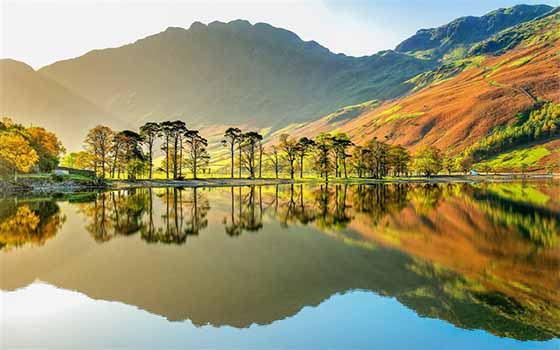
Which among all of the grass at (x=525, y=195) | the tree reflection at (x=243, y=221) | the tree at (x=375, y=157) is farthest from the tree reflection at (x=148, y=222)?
the tree at (x=375, y=157)

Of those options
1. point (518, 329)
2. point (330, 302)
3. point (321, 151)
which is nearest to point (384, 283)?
point (330, 302)

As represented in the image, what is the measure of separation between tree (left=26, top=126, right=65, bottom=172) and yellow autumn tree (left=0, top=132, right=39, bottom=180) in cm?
1063

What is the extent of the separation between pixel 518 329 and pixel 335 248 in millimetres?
12615

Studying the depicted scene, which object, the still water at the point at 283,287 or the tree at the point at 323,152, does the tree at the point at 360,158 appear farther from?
the still water at the point at 283,287

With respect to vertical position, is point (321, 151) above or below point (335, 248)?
above

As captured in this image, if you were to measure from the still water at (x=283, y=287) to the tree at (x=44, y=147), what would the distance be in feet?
240

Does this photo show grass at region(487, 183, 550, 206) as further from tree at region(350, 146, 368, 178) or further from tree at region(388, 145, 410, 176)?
tree at region(388, 145, 410, 176)

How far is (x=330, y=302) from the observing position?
51.6 ft

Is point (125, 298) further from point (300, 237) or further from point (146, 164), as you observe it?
point (146, 164)

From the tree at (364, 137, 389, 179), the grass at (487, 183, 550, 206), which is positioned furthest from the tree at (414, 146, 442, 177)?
the grass at (487, 183, 550, 206)

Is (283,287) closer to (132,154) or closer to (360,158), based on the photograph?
(132,154)

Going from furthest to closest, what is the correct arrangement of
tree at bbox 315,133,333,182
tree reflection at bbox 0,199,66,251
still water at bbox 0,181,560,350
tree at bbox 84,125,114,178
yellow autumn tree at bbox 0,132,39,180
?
tree at bbox 315,133,333,182, tree at bbox 84,125,114,178, yellow autumn tree at bbox 0,132,39,180, tree reflection at bbox 0,199,66,251, still water at bbox 0,181,560,350

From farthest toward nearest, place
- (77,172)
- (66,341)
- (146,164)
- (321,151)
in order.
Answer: (321,151)
(146,164)
(77,172)
(66,341)

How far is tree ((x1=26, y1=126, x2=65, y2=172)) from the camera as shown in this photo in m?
94.5
